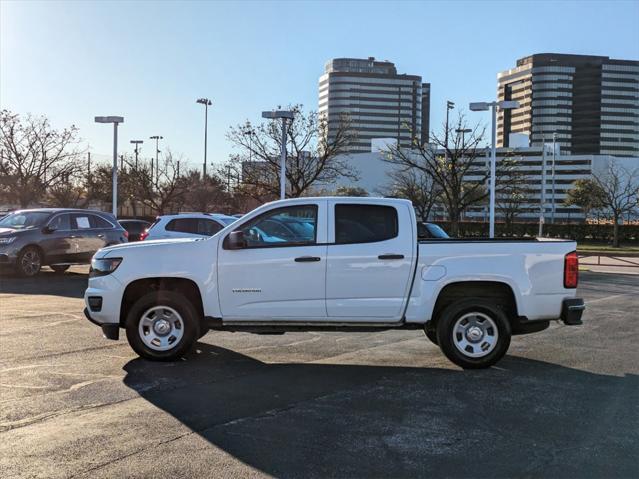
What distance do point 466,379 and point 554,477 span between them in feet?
8.33

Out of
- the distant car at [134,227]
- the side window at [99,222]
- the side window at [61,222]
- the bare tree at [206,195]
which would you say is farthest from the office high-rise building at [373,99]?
the side window at [61,222]

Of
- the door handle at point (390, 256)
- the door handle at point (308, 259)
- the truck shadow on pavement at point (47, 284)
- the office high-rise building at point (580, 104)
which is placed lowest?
the truck shadow on pavement at point (47, 284)

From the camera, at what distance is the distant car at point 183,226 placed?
56.7 ft

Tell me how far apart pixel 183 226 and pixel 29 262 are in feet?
13.2

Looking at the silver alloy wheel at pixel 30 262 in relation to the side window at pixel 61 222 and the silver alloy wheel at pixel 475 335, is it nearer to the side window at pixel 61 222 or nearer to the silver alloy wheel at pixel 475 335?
the side window at pixel 61 222

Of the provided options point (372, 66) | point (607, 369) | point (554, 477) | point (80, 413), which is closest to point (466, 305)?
point (607, 369)

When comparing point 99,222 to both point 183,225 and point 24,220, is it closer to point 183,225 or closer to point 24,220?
point 24,220

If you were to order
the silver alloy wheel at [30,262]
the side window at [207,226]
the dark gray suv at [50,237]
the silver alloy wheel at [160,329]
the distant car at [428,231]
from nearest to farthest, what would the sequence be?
the silver alloy wheel at [160,329] < the dark gray suv at [50,237] < the silver alloy wheel at [30,262] < the distant car at [428,231] < the side window at [207,226]

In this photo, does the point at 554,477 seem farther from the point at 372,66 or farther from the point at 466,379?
the point at 372,66

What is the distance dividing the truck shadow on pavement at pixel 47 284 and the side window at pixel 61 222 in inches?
50.9

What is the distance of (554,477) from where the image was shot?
408 cm

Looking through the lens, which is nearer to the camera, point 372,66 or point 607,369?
point 607,369

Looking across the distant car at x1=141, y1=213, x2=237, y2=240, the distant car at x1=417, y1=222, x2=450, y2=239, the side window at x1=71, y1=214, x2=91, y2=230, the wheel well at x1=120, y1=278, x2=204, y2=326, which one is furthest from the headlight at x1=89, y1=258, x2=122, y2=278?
the distant car at x1=417, y1=222, x2=450, y2=239

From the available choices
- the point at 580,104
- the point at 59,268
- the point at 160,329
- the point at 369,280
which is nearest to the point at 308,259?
the point at 369,280
